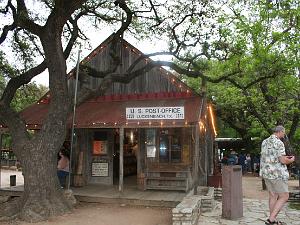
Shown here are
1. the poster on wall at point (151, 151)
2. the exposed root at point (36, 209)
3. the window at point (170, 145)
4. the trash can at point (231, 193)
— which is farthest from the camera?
the poster on wall at point (151, 151)

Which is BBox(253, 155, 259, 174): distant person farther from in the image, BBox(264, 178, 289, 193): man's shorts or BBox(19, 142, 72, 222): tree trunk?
BBox(264, 178, 289, 193): man's shorts

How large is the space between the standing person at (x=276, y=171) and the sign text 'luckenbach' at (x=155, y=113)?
154 inches

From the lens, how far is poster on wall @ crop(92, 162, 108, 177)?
49.2ft

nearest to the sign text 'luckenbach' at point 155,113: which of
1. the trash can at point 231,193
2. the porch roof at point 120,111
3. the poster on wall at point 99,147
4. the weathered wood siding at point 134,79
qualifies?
the porch roof at point 120,111

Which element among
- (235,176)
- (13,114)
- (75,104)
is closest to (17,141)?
(13,114)

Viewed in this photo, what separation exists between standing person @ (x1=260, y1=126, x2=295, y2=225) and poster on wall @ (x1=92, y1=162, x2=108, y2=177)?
26.0 feet

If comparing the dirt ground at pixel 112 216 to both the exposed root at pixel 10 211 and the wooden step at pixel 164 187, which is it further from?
the wooden step at pixel 164 187

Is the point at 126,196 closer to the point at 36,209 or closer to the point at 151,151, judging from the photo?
the point at 151,151

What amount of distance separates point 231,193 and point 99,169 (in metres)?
6.90

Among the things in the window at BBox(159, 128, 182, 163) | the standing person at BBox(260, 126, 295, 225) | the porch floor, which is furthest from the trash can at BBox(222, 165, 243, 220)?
the window at BBox(159, 128, 182, 163)

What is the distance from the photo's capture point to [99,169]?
1508 cm

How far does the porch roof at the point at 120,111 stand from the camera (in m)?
12.0

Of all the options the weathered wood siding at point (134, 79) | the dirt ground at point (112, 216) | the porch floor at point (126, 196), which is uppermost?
the weathered wood siding at point (134, 79)

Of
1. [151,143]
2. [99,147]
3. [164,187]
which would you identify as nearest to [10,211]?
[99,147]
